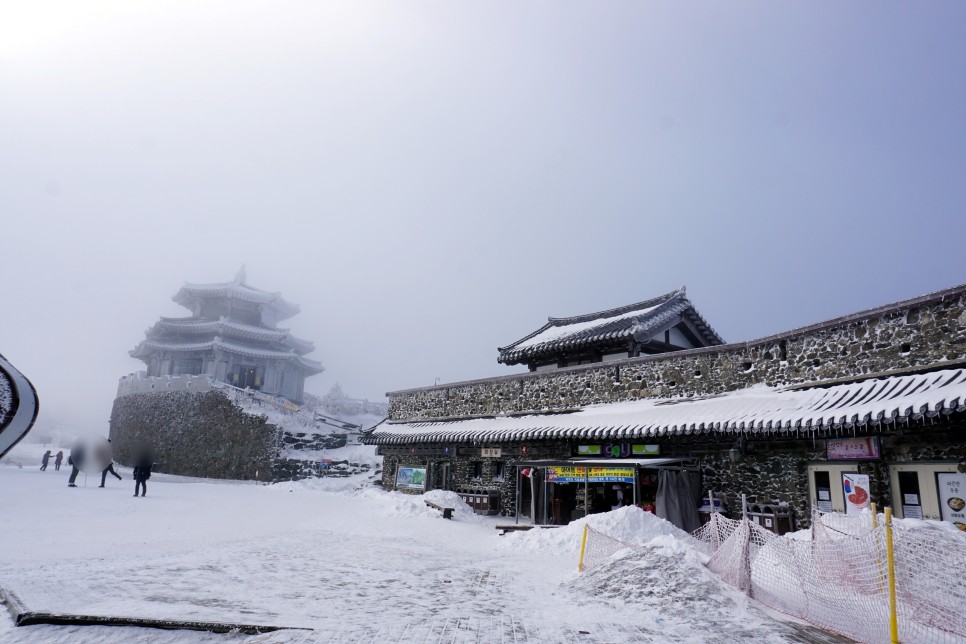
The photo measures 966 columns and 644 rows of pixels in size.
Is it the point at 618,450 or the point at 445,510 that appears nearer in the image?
the point at 618,450

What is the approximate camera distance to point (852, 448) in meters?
11.2

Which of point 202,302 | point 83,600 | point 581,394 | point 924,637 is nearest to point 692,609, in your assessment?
point 924,637

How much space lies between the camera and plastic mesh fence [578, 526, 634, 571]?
8768 mm

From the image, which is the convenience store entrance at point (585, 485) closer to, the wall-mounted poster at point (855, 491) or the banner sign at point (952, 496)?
the wall-mounted poster at point (855, 491)

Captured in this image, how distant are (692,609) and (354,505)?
14733mm

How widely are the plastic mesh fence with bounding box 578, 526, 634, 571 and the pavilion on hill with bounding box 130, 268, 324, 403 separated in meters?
39.3

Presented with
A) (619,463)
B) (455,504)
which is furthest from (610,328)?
(455,504)

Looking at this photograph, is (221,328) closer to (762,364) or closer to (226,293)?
(226,293)

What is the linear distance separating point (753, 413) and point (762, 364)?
1931 millimetres

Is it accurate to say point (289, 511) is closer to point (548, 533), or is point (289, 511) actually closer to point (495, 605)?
point (548, 533)

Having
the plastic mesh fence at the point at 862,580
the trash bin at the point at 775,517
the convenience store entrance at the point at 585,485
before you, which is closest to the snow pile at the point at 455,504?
the convenience store entrance at the point at 585,485

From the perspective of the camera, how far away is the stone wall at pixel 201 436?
31.1 metres

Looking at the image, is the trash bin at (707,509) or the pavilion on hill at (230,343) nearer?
the trash bin at (707,509)

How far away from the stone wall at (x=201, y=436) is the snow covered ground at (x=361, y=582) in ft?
58.5
